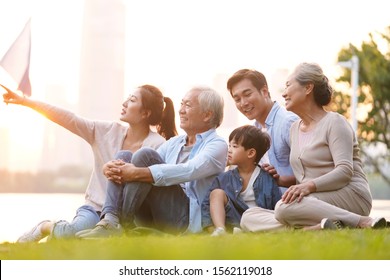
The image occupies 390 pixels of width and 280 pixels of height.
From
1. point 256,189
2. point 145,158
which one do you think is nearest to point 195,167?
point 145,158

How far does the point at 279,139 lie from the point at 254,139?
0.27m

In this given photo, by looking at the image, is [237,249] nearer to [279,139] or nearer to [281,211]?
[281,211]

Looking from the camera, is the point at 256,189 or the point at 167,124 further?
the point at 167,124

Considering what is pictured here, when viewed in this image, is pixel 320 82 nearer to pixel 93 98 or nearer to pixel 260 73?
pixel 260 73

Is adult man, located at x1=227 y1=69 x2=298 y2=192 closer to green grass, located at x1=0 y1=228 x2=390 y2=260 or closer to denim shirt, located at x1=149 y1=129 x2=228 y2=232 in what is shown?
denim shirt, located at x1=149 y1=129 x2=228 y2=232

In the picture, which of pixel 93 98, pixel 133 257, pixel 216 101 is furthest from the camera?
pixel 93 98

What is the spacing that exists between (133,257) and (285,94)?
86.0 inches

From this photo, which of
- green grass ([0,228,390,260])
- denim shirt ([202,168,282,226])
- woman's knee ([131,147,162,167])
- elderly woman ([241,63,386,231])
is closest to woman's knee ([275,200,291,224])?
elderly woman ([241,63,386,231])

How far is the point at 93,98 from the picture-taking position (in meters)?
29.7

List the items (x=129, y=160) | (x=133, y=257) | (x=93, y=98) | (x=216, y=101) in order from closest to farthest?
(x=133, y=257) < (x=129, y=160) < (x=216, y=101) < (x=93, y=98)

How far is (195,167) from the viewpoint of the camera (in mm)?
4930

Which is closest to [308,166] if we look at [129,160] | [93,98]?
[129,160]

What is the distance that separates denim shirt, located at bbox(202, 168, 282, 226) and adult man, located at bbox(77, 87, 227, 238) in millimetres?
87

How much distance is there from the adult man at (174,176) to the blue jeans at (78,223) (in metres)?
0.18
